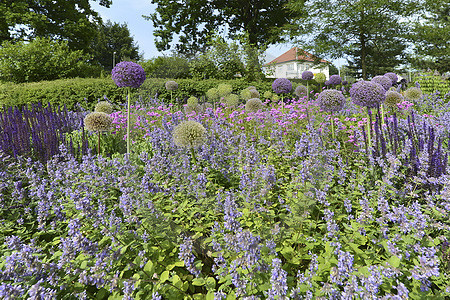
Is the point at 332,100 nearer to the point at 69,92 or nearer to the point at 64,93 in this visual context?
the point at 69,92

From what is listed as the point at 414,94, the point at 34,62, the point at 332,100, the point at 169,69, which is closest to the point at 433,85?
the point at 414,94

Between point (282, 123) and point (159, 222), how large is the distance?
10.3 ft

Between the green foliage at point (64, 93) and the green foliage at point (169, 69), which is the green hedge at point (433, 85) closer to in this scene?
the green foliage at point (64, 93)

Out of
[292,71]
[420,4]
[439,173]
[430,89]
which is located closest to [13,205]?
[439,173]

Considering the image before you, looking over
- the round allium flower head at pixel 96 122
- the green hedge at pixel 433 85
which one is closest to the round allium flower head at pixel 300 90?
the green hedge at pixel 433 85

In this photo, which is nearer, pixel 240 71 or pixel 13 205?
pixel 13 205

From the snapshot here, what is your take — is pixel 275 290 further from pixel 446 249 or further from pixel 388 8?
pixel 388 8

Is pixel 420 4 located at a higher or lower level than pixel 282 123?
higher

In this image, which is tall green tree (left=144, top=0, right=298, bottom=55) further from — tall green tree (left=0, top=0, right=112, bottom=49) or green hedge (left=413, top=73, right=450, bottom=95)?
green hedge (left=413, top=73, right=450, bottom=95)

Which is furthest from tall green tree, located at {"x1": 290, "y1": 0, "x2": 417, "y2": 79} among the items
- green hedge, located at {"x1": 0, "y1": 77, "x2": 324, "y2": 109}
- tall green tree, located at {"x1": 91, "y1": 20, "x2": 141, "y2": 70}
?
tall green tree, located at {"x1": 91, "y1": 20, "x2": 141, "y2": 70}

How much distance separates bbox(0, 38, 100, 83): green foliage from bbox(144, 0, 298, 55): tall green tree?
10788 mm

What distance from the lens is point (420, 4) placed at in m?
20.5

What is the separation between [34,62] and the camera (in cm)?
1611

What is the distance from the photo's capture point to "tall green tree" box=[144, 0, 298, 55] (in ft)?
81.7
